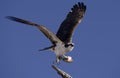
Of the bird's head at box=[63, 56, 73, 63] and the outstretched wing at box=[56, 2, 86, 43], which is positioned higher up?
the outstretched wing at box=[56, 2, 86, 43]

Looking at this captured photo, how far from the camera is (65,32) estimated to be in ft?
38.7

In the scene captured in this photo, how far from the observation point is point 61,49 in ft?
33.6

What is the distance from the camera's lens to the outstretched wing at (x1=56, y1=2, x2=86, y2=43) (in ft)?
38.0

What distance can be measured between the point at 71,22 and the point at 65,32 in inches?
22.3

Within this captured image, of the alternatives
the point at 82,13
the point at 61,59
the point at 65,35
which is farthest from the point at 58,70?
the point at 82,13

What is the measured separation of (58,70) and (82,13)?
540 cm

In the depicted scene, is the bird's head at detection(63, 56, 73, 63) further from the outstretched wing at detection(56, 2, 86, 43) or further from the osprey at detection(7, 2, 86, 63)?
the outstretched wing at detection(56, 2, 86, 43)

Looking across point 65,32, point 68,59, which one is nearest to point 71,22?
point 65,32

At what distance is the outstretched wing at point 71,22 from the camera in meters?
11.6

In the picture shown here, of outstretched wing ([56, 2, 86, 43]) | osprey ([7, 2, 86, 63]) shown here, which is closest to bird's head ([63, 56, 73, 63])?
osprey ([7, 2, 86, 63])

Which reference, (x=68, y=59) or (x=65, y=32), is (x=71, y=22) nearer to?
(x=65, y=32)

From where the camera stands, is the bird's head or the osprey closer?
the bird's head

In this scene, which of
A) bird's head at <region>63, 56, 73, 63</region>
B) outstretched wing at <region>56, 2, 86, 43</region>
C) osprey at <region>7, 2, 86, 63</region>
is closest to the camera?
bird's head at <region>63, 56, 73, 63</region>

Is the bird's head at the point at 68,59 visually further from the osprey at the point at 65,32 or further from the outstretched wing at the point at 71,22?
the outstretched wing at the point at 71,22
